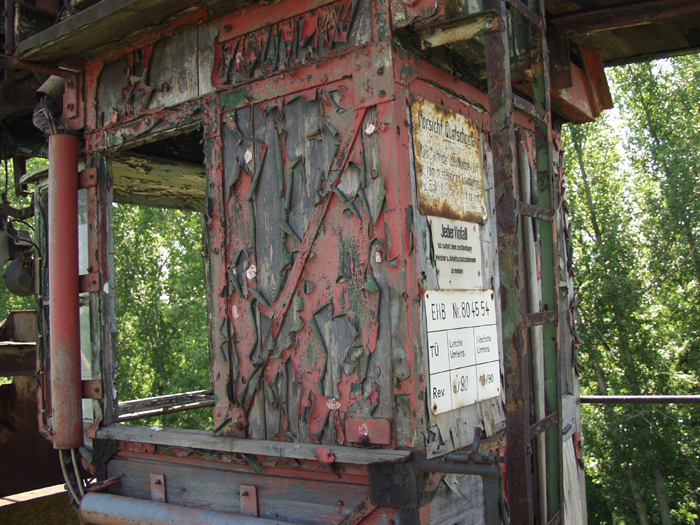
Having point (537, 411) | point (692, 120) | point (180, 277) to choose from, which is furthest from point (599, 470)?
point (537, 411)

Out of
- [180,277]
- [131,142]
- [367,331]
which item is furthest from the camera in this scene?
[180,277]

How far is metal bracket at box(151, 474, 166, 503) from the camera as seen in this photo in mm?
4195

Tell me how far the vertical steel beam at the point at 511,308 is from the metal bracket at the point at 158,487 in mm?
2509

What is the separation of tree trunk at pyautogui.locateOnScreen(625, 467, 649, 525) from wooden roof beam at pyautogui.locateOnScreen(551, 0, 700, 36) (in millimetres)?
18905

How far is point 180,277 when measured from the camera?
24.5m

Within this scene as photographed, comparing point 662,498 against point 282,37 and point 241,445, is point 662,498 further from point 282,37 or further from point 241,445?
point 282,37

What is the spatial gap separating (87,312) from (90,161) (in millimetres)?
1138

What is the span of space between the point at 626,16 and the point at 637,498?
64.9 feet

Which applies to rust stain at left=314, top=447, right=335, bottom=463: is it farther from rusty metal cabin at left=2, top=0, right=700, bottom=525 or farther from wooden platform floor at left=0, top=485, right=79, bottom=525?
wooden platform floor at left=0, top=485, right=79, bottom=525

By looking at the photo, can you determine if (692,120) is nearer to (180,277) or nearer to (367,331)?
(180,277)

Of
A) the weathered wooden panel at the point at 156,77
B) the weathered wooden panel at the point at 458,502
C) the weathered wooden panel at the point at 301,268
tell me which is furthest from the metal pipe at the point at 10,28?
the weathered wooden panel at the point at 458,502

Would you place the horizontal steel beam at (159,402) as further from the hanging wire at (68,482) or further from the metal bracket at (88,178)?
the metal bracket at (88,178)

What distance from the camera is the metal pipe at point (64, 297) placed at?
4.44 meters

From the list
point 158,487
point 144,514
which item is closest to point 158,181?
point 158,487
